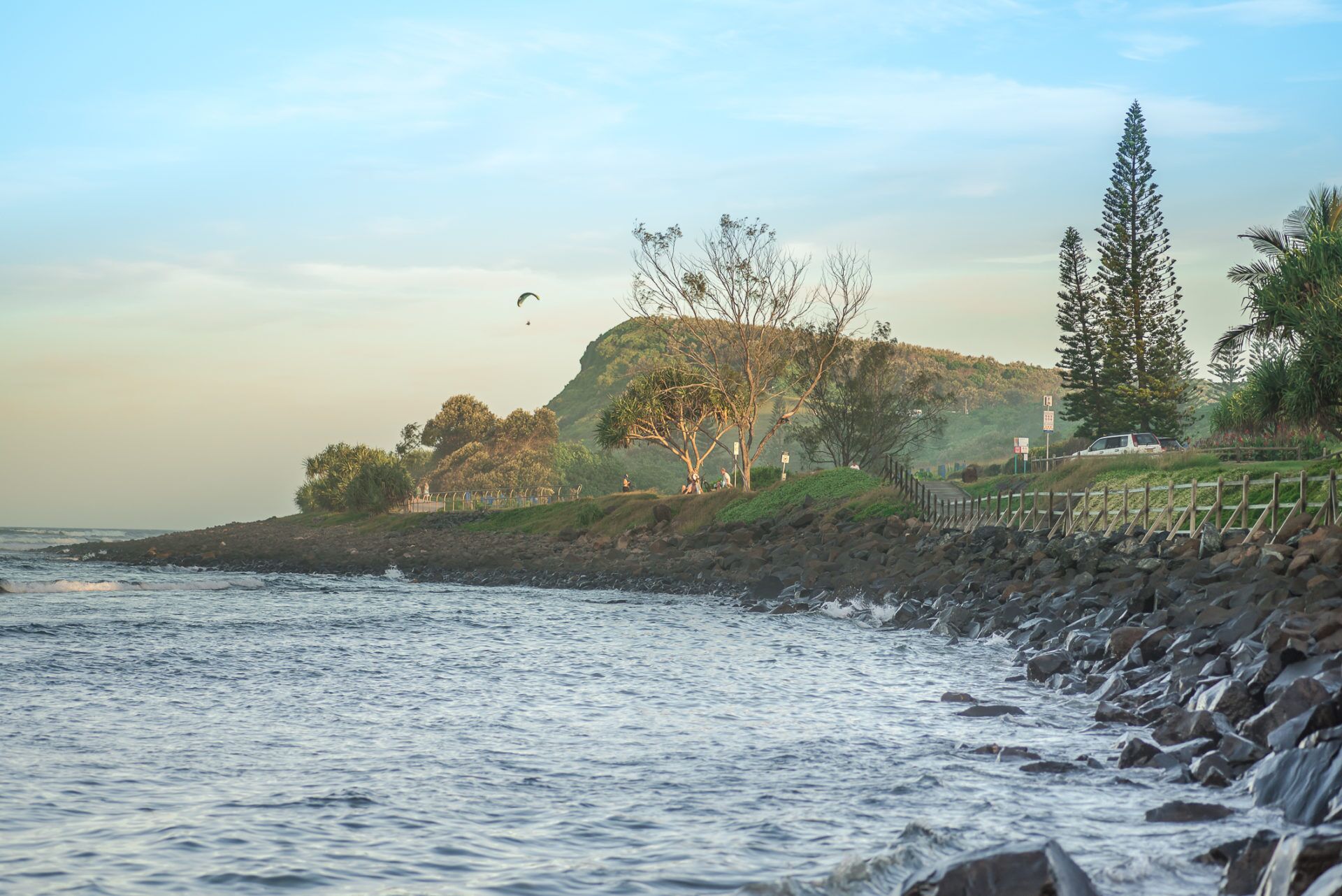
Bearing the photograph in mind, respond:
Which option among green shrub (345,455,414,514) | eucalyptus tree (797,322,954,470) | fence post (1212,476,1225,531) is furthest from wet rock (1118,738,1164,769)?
green shrub (345,455,414,514)

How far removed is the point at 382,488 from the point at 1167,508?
64.9 m

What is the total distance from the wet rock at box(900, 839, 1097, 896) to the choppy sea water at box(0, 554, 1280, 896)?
0.73 metres

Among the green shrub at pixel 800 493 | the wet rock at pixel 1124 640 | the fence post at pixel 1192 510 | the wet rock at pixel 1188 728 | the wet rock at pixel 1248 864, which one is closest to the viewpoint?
the wet rock at pixel 1248 864

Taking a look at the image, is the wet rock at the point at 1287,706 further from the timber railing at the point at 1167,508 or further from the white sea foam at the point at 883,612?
the white sea foam at the point at 883,612

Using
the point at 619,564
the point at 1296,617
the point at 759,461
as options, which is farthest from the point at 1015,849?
the point at 759,461

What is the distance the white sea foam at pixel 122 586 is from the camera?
1225 inches

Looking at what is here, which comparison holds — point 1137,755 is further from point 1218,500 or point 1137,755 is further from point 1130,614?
point 1218,500

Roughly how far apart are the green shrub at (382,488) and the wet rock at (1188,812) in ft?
248

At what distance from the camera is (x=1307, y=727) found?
23.7ft

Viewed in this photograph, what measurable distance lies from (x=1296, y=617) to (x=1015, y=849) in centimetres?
759

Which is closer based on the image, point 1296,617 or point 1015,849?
point 1015,849

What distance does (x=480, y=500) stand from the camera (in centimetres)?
7662

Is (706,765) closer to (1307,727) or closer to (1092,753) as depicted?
(1092,753)

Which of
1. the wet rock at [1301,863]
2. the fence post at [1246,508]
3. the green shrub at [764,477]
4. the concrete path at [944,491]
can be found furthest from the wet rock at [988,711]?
the green shrub at [764,477]
